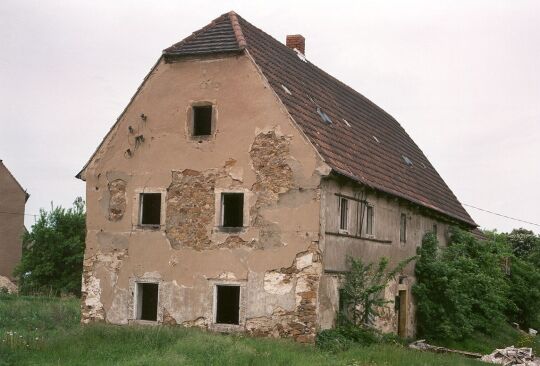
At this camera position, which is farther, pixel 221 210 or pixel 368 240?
pixel 368 240

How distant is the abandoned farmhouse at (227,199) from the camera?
16516 mm

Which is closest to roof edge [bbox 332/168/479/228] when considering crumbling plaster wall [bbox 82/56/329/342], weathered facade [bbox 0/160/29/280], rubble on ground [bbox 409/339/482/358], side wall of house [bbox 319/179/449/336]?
side wall of house [bbox 319/179/449/336]

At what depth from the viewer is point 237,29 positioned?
18.8 metres

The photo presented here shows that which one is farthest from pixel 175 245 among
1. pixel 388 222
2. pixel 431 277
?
pixel 431 277

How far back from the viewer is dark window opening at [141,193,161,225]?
18.7m

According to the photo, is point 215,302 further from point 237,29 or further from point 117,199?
point 237,29

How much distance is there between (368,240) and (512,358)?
503 cm

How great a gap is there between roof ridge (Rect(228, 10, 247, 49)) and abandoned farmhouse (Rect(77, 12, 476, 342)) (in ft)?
0.27

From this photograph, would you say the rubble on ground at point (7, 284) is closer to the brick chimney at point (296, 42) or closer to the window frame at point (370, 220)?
the brick chimney at point (296, 42)

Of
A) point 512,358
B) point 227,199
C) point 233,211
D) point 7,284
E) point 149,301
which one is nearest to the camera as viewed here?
point 227,199

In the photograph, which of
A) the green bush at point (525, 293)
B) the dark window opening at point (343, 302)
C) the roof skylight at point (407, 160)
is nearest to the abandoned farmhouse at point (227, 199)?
the dark window opening at point (343, 302)

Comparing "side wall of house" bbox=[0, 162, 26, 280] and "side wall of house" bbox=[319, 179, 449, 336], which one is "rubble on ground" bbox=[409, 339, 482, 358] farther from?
"side wall of house" bbox=[0, 162, 26, 280]

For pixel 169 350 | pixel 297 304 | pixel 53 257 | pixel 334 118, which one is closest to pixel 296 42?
pixel 334 118

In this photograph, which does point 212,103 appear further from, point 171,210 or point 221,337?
point 221,337
